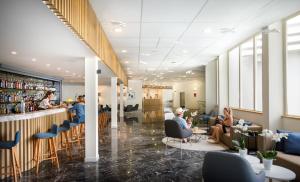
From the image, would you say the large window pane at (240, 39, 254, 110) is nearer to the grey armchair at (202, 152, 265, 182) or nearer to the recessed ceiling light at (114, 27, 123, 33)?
the recessed ceiling light at (114, 27, 123, 33)

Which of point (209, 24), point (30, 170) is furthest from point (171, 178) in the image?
point (209, 24)

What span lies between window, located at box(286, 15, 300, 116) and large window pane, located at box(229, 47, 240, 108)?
12.2 ft

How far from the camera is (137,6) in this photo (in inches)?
174

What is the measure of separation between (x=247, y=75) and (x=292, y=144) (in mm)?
4868

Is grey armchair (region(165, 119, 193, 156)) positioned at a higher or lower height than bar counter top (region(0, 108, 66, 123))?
lower

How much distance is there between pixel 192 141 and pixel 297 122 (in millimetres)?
3496

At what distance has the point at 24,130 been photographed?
16.3 ft

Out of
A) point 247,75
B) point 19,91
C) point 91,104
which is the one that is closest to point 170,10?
point 91,104

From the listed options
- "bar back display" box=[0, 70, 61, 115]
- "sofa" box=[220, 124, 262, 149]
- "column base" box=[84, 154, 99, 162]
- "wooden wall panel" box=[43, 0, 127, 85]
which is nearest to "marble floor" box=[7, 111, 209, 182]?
"column base" box=[84, 154, 99, 162]

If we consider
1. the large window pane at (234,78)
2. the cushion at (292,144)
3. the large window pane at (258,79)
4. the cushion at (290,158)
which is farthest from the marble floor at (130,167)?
the large window pane at (234,78)

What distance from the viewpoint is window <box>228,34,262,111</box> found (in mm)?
7684

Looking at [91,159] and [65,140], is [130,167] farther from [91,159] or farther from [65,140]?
[65,140]

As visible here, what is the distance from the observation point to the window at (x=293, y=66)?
5.73 meters

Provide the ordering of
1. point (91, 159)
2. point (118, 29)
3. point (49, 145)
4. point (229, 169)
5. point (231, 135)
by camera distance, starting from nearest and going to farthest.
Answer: point (229, 169) → point (49, 145) → point (91, 159) → point (118, 29) → point (231, 135)
